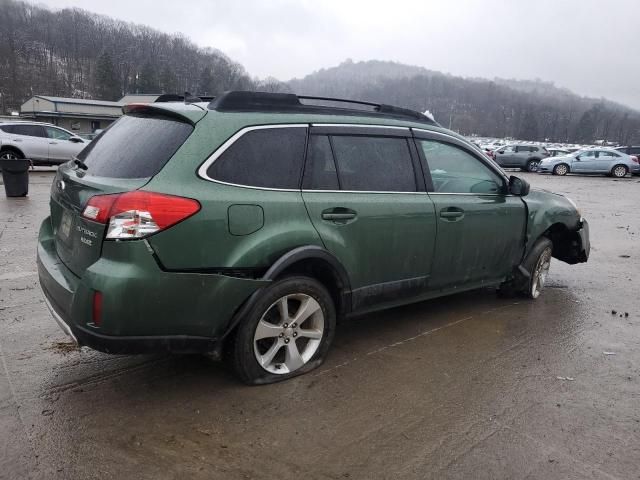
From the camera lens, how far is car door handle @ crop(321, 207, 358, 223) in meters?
3.54

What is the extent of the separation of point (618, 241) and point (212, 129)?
8.62m

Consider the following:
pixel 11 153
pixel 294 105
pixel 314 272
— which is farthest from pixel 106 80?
pixel 314 272

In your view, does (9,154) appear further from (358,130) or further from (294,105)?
(358,130)

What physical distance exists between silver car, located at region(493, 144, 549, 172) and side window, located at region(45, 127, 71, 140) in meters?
24.0

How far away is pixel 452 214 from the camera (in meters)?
4.34

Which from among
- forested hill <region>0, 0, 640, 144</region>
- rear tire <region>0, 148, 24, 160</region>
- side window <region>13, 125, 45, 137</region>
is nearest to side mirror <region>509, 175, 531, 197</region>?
rear tire <region>0, 148, 24, 160</region>

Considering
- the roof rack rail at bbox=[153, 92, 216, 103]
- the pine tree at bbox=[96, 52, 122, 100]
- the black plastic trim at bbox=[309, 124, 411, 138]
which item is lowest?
the black plastic trim at bbox=[309, 124, 411, 138]

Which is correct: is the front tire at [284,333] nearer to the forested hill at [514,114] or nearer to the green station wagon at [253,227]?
the green station wagon at [253,227]

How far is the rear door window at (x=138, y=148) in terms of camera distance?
10.1 ft

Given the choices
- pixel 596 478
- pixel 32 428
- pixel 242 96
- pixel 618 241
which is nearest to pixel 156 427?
pixel 32 428

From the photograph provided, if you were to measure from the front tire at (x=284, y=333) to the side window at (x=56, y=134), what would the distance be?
18.3 m

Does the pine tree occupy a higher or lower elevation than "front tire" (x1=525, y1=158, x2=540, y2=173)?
higher

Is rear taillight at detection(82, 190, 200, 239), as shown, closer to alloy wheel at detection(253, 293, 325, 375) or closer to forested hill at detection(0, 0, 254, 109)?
alloy wheel at detection(253, 293, 325, 375)

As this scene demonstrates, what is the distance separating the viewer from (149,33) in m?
119
